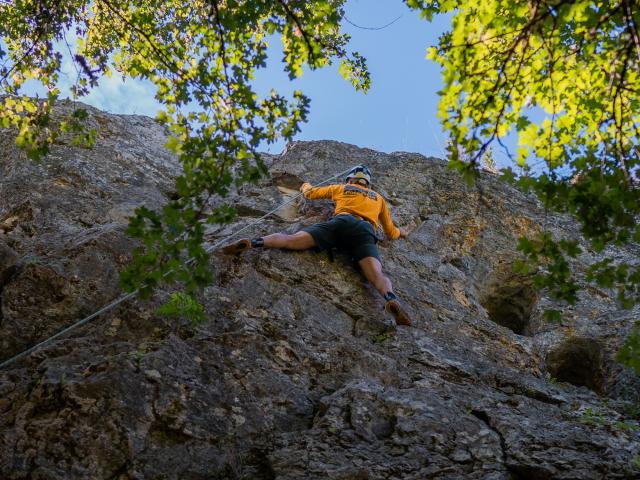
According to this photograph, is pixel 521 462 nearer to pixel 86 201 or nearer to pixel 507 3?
pixel 507 3

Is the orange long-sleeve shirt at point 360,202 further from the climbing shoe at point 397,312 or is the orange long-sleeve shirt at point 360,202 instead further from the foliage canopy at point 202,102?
the foliage canopy at point 202,102

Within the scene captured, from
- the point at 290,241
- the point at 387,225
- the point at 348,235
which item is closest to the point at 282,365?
the point at 290,241

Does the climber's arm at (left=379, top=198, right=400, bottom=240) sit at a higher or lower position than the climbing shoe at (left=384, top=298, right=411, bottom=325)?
higher

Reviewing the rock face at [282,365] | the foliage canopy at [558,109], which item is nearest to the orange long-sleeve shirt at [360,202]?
the rock face at [282,365]

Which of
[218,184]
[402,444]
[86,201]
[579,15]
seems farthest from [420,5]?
[86,201]

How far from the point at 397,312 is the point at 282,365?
2311mm

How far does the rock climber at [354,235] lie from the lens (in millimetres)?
7656

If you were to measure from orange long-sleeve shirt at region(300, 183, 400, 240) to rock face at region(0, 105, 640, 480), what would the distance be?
273 millimetres

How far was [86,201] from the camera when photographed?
29.6 feet

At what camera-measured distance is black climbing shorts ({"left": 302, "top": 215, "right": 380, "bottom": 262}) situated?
8234 millimetres

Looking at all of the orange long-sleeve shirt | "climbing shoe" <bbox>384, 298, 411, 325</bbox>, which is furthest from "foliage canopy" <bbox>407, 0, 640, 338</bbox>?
the orange long-sleeve shirt

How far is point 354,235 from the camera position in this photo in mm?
8336

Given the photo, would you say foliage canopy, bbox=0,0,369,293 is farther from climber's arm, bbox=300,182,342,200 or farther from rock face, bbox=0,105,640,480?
climber's arm, bbox=300,182,342,200

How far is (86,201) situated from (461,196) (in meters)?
7.22
